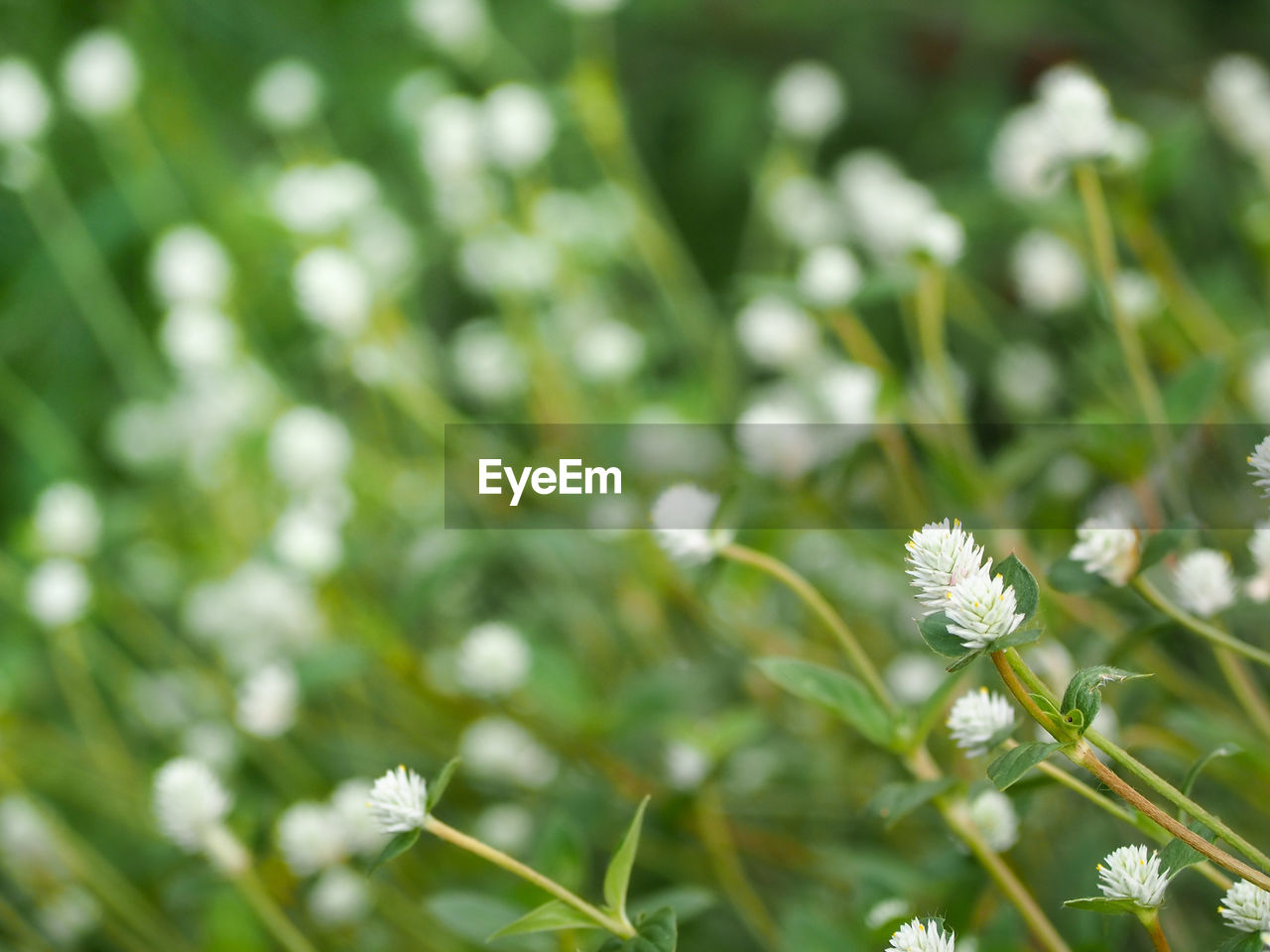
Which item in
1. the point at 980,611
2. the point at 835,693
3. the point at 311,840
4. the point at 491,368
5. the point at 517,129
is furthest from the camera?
the point at 491,368

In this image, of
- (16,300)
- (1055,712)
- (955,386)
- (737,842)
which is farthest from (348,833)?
(16,300)

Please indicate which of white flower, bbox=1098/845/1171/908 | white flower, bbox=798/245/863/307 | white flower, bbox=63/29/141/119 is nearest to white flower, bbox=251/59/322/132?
white flower, bbox=63/29/141/119

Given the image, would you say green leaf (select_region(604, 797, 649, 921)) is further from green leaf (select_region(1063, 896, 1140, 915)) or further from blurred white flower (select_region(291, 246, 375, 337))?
blurred white flower (select_region(291, 246, 375, 337))

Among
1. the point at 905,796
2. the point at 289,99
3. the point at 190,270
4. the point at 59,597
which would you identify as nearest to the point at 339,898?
the point at 59,597

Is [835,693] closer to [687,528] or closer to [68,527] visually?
[687,528]

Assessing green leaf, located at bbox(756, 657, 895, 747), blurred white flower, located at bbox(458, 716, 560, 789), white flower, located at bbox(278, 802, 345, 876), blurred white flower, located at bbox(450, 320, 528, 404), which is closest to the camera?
green leaf, located at bbox(756, 657, 895, 747)

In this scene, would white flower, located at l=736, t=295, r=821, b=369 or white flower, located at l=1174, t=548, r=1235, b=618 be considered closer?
white flower, located at l=1174, t=548, r=1235, b=618

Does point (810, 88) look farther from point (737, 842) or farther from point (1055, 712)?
point (1055, 712)

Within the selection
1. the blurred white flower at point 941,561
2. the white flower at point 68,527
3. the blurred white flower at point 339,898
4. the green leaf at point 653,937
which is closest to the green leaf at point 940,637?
the blurred white flower at point 941,561
